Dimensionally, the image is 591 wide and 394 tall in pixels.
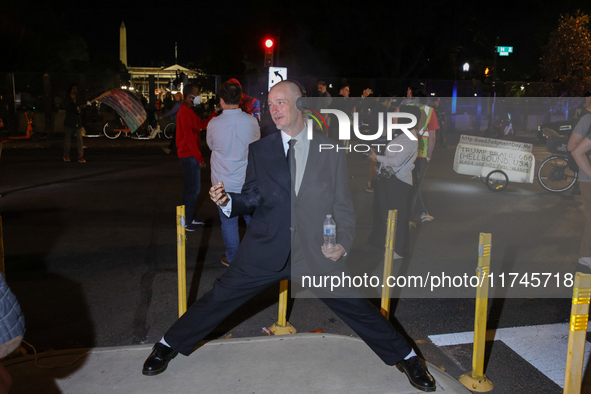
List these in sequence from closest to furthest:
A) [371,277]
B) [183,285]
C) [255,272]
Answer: [255,272] → [183,285] → [371,277]

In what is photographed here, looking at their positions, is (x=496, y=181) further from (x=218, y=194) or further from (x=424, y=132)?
(x=218, y=194)

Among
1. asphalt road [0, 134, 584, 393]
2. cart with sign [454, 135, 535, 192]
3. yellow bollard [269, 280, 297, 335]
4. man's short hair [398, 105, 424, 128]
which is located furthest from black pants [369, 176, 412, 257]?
cart with sign [454, 135, 535, 192]

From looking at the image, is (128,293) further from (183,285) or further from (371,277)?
(371,277)

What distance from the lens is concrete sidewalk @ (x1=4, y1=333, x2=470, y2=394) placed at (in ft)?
11.4

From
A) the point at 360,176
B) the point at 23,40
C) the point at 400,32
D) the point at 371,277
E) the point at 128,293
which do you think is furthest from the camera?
the point at 23,40

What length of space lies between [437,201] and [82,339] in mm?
7196

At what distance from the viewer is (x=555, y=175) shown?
10.9 meters

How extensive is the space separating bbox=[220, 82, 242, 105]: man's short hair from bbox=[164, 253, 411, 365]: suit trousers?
2495mm

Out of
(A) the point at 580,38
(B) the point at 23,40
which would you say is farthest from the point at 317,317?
(B) the point at 23,40

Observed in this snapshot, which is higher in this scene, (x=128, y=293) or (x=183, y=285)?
(x=183, y=285)

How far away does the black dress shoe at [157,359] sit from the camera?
3.50 metres

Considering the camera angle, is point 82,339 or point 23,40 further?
point 23,40

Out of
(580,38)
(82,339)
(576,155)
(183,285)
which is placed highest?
(580,38)

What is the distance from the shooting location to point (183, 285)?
4.08 m
